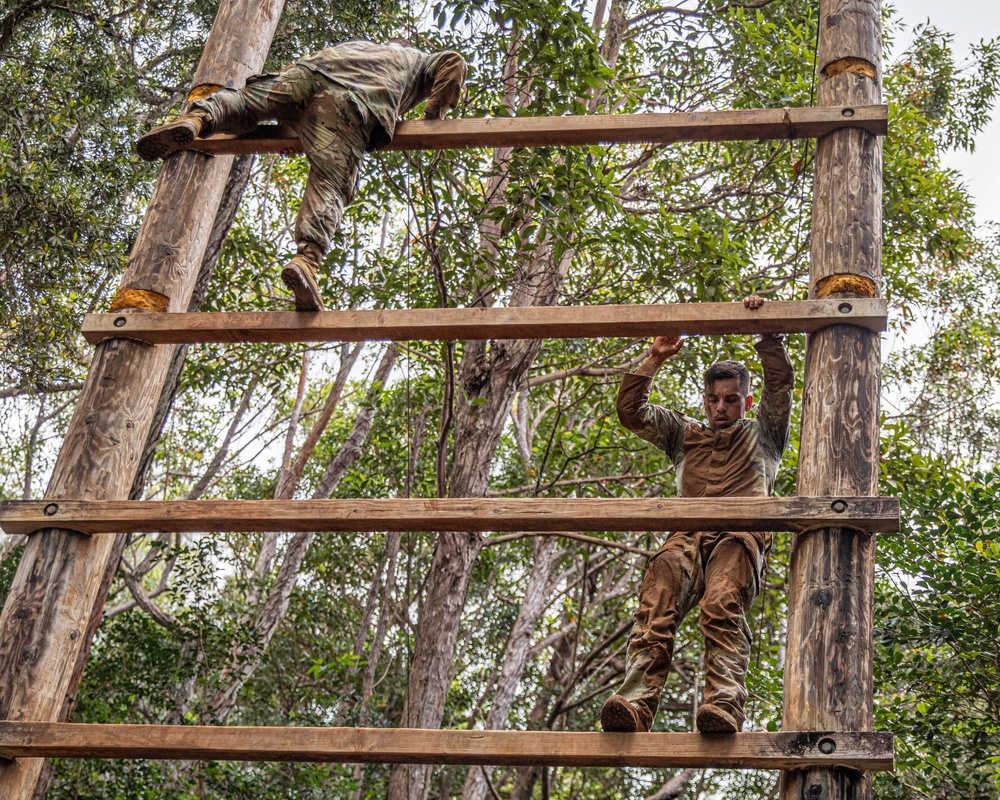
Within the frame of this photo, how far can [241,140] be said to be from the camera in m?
3.99

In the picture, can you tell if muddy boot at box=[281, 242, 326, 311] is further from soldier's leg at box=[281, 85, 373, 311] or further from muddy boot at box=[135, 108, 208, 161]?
muddy boot at box=[135, 108, 208, 161]

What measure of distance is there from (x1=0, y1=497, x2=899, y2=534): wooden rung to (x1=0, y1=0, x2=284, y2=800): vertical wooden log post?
0.87 ft

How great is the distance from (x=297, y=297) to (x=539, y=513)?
1.11 meters

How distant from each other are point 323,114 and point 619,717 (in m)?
2.44

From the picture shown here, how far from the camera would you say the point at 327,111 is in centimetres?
401

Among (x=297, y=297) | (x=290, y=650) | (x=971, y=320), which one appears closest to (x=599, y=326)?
(x=297, y=297)

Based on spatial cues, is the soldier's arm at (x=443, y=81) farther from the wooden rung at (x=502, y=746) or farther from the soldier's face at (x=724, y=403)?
the wooden rung at (x=502, y=746)

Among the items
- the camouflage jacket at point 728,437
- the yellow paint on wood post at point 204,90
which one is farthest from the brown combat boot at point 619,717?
the yellow paint on wood post at point 204,90

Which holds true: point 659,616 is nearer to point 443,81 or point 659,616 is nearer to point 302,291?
point 302,291

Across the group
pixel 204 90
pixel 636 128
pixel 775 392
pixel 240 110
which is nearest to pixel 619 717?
pixel 775 392

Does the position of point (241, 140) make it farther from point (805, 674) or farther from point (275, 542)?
point (275, 542)

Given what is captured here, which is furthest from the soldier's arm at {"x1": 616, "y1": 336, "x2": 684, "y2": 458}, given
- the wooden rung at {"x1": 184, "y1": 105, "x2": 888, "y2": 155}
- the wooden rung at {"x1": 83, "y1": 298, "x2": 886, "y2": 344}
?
the wooden rung at {"x1": 184, "y1": 105, "x2": 888, "y2": 155}

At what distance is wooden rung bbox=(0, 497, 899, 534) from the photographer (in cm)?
285

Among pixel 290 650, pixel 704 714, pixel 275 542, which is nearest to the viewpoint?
pixel 704 714
